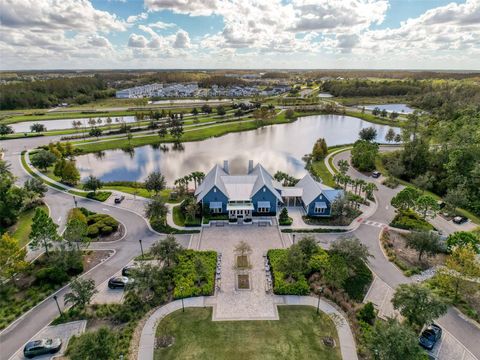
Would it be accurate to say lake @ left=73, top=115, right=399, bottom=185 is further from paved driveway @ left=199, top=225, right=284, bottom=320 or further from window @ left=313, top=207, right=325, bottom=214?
paved driveway @ left=199, top=225, right=284, bottom=320

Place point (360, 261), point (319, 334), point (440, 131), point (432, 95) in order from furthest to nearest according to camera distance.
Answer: point (432, 95), point (440, 131), point (360, 261), point (319, 334)

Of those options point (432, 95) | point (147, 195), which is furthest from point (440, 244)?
point (432, 95)

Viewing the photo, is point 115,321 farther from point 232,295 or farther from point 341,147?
point 341,147

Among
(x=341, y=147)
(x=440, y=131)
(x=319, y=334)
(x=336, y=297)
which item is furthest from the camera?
(x=341, y=147)

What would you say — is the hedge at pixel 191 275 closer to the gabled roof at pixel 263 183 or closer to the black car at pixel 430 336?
the gabled roof at pixel 263 183

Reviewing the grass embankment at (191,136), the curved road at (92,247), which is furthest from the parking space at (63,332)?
the grass embankment at (191,136)

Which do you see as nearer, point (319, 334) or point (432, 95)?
point (319, 334)

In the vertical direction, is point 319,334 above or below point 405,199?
below
